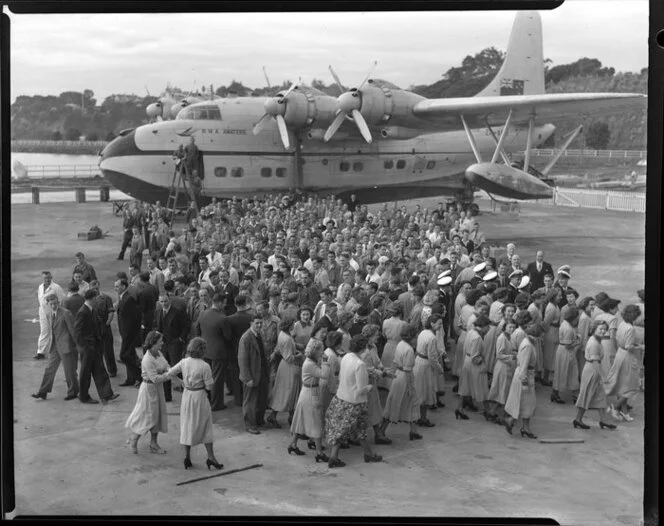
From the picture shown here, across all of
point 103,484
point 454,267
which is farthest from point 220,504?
point 454,267

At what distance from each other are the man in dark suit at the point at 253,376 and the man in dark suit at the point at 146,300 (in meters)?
1.54

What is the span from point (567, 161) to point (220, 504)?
7160 millimetres

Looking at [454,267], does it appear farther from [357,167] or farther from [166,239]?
[166,239]

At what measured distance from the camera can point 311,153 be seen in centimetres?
1307

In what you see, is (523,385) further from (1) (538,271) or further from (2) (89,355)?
(2) (89,355)

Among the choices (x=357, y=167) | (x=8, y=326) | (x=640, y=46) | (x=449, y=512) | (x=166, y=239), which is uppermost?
(x=640, y=46)

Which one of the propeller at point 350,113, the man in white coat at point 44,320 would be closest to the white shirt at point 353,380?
the man in white coat at point 44,320

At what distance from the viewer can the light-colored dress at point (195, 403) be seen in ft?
24.3

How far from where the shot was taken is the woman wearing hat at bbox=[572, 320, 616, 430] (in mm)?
8266

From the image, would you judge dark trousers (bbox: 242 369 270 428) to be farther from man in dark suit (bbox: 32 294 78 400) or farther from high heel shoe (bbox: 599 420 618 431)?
high heel shoe (bbox: 599 420 618 431)

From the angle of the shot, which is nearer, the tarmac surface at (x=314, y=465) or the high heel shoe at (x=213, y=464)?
the tarmac surface at (x=314, y=465)

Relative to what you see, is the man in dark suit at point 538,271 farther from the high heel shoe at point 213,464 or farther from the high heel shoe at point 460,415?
the high heel shoe at point 213,464

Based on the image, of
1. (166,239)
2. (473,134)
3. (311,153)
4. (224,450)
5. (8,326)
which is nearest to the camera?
(8,326)

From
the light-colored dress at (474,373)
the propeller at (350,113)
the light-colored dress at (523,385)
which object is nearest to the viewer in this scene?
the light-colored dress at (523,385)
